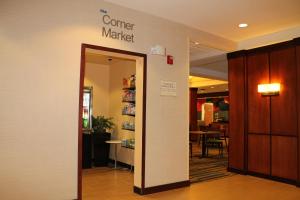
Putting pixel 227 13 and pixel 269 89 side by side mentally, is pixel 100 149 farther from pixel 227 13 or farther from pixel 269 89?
pixel 227 13

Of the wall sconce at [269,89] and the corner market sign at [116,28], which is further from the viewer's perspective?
the wall sconce at [269,89]

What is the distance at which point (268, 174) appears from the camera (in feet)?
17.6

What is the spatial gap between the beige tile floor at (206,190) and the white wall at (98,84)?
2311 millimetres

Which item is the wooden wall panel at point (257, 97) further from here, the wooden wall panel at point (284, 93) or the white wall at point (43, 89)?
the white wall at point (43, 89)

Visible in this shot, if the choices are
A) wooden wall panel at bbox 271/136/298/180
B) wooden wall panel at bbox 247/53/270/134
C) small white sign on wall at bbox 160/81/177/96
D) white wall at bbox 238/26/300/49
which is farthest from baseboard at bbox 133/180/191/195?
white wall at bbox 238/26/300/49

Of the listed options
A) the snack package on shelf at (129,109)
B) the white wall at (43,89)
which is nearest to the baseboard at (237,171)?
the white wall at (43,89)

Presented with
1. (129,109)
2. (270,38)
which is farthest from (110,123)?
(270,38)

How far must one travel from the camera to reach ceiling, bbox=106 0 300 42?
4054 millimetres

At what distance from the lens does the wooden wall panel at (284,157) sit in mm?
4973

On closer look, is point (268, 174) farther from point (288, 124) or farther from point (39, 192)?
point (39, 192)

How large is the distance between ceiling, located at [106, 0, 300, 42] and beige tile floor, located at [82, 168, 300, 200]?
314 cm

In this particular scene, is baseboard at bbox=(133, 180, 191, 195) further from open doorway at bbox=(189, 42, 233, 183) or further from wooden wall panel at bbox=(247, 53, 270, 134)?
wooden wall panel at bbox=(247, 53, 270, 134)

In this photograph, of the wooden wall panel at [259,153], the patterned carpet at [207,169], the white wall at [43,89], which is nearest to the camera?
the white wall at [43,89]

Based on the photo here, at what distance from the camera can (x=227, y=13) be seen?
14.6 feet
